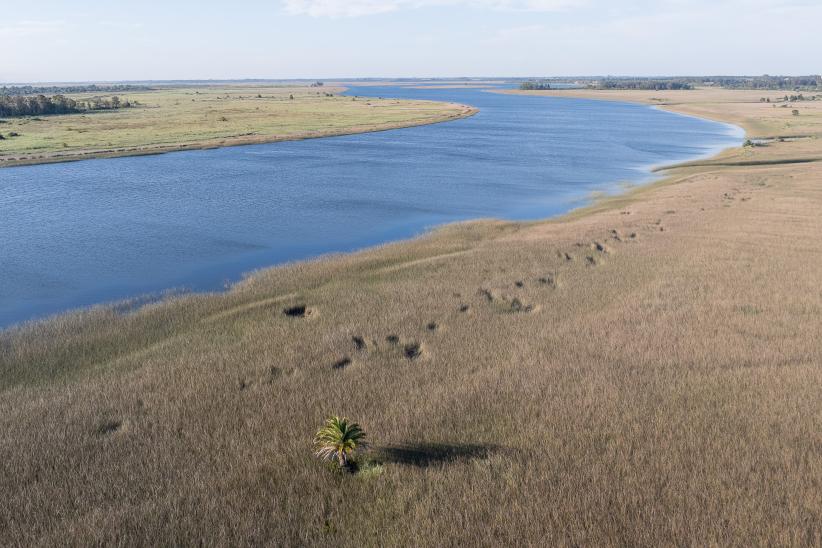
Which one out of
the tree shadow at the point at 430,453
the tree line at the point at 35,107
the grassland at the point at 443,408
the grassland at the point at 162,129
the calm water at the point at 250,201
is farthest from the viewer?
the tree line at the point at 35,107

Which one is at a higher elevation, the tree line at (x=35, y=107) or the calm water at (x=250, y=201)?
the tree line at (x=35, y=107)

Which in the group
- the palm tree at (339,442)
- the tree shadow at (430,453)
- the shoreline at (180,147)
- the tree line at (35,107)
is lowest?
the tree shadow at (430,453)

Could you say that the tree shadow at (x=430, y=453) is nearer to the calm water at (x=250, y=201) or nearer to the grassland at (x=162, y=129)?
the calm water at (x=250, y=201)

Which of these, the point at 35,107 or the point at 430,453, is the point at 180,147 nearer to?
the point at 35,107

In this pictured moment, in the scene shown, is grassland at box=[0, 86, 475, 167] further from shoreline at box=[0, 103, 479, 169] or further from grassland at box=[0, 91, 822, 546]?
grassland at box=[0, 91, 822, 546]

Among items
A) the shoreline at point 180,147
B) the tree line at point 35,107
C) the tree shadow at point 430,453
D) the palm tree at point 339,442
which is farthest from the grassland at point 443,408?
the tree line at point 35,107

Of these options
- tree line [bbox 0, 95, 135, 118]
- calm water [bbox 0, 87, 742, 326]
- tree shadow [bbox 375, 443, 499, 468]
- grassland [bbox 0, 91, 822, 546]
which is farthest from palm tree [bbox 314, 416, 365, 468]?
tree line [bbox 0, 95, 135, 118]

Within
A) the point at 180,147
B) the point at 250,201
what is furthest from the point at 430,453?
the point at 180,147
